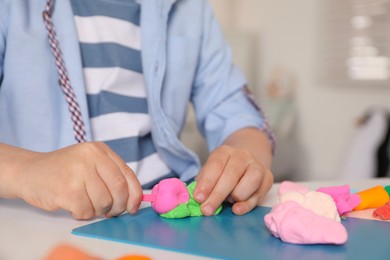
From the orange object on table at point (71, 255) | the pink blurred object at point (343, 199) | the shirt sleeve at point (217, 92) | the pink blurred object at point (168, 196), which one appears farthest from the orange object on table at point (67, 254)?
the shirt sleeve at point (217, 92)

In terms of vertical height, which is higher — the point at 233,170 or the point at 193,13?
the point at 193,13

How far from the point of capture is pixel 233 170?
541mm

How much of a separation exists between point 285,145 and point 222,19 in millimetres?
798

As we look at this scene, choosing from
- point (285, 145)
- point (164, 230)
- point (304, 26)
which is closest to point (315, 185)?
point (164, 230)

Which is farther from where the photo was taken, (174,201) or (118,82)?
(118,82)

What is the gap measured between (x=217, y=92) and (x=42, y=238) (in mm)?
502

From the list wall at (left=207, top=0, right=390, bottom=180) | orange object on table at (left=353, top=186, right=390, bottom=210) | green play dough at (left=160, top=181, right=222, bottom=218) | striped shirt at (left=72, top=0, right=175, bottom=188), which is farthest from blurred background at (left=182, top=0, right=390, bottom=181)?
green play dough at (left=160, top=181, right=222, bottom=218)

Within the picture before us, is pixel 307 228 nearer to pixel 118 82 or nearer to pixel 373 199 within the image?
pixel 373 199

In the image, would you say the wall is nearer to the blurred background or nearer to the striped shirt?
the blurred background

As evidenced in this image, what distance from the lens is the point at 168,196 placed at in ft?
1.61

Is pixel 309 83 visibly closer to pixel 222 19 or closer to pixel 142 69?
pixel 222 19

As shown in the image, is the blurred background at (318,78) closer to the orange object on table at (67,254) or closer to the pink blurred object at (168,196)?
the pink blurred object at (168,196)

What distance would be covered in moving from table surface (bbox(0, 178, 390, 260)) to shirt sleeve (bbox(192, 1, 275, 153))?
41 cm

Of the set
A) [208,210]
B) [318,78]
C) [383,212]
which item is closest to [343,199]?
[383,212]
